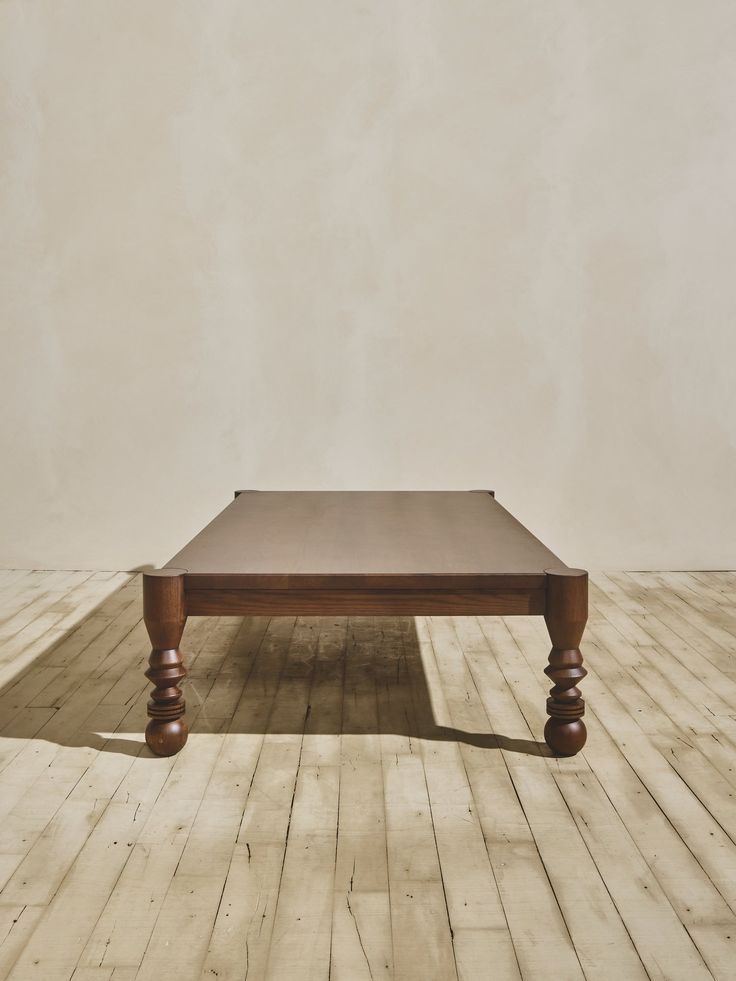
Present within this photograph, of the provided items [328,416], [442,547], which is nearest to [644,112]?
[328,416]

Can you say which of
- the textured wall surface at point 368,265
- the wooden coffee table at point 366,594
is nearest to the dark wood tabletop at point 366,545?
the wooden coffee table at point 366,594

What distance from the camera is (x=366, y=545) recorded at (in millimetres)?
2146

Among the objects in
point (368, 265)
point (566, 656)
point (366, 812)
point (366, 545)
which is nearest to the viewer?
point (366, 812)

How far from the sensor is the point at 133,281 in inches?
131

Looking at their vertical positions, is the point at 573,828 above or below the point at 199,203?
below

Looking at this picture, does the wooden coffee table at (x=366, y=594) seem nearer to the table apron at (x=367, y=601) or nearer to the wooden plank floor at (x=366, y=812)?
the table apron at (x=367, y=601)

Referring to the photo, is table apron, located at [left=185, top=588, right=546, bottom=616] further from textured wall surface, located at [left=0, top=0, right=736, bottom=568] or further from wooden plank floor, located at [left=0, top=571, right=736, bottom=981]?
textured wall surface, located at [left=0, top=0, right=736, bottom=568]

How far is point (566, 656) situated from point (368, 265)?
6.24 feet

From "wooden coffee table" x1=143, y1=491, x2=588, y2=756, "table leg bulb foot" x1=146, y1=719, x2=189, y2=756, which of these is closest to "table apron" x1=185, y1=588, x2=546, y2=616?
"wooden coffee table" x1=143, y1=491, x2=588, y2=756

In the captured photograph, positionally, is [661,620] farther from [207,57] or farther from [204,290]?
[207,57]

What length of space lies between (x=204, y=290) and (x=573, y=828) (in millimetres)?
2377

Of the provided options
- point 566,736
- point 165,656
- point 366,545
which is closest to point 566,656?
point 566,736

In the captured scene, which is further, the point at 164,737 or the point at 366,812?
the point at 164,737

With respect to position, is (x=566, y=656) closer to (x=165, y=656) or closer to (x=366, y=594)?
(x=366, y=594)
